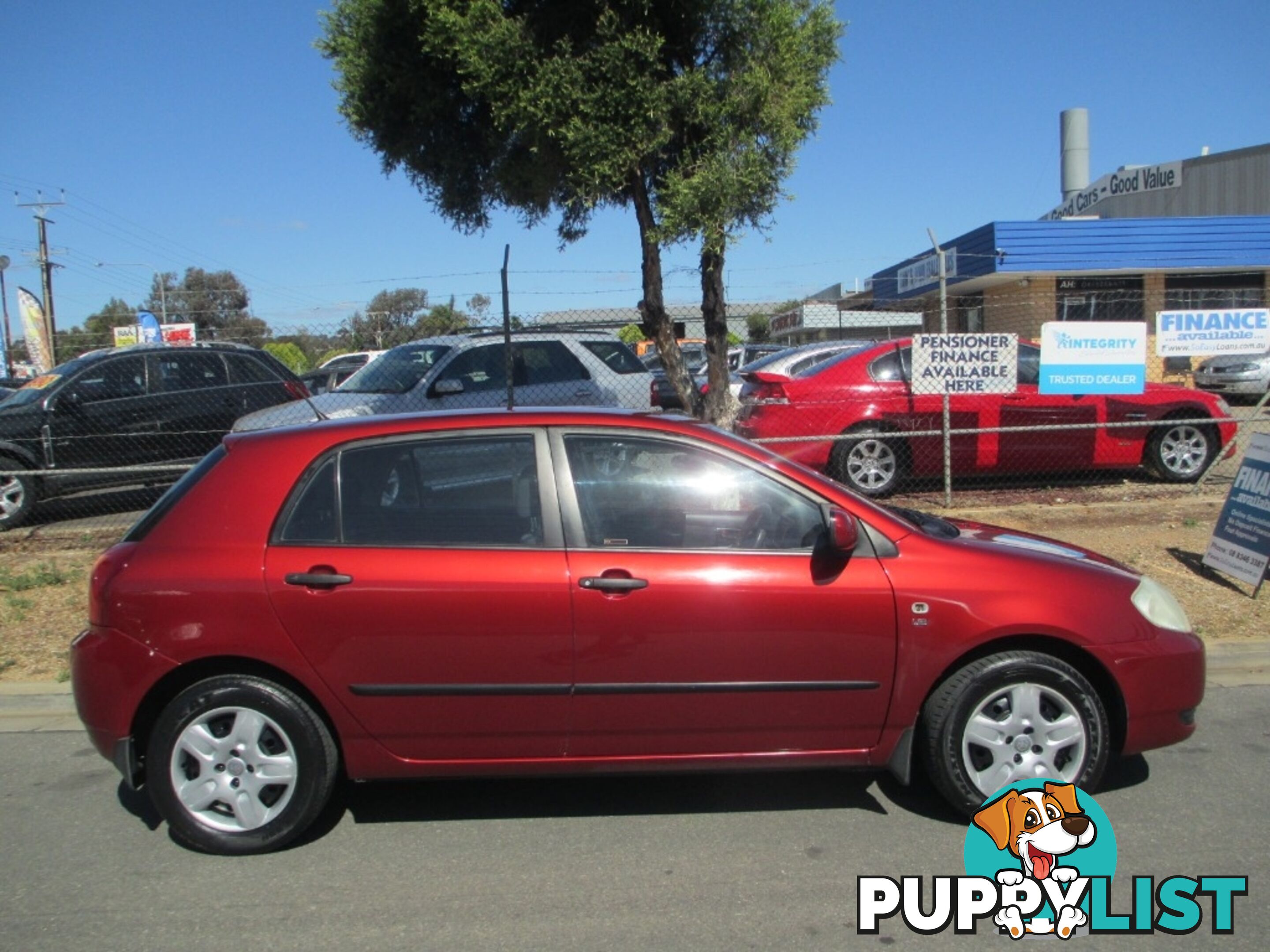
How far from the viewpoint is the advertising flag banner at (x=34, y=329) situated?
25266 millimetres

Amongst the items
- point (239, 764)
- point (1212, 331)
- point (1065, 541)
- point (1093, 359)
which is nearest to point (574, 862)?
point (239, 764)

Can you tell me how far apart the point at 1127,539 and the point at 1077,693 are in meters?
5.04

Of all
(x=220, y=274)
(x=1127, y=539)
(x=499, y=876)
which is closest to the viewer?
(x=499, y=876)

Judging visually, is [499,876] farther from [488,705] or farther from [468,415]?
[468,415]

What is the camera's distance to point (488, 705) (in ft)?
13.3

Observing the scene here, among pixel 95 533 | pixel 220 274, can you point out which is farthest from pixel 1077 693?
pixel 220 274

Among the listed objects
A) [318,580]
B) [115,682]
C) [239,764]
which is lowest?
[239,764]

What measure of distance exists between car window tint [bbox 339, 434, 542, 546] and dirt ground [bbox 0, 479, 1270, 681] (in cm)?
327

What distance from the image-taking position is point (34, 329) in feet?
93.1

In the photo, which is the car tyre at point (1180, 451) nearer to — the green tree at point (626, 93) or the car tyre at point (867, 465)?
the car tyre at point (867, 465)

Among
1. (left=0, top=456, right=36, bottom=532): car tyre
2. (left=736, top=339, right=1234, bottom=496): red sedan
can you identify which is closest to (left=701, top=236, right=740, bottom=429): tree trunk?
(left=736, top=339, right=1234, bottom=496): red sedan

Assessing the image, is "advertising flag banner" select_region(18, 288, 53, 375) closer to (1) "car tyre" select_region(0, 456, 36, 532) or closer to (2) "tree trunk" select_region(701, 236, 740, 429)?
(1) "car tyre" select_region(0, 456, 36, 532)

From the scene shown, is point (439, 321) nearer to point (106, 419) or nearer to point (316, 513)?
point (106, 419)

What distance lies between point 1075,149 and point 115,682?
43722 mm
